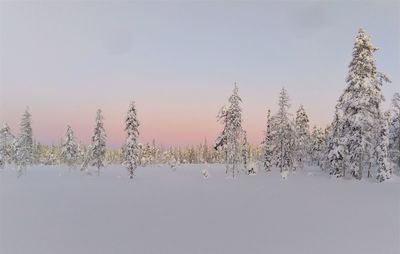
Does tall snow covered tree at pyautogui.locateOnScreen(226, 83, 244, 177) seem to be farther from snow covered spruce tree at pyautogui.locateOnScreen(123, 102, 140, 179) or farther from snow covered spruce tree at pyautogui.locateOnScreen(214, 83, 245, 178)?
snow covered spruce tree at pyautogui.locateOnScreen(123, 102, 140, 179)

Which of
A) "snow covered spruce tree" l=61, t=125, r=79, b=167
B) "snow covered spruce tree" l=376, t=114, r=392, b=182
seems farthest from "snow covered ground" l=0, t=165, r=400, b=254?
"snow covered spruce tree" l=61, t=125, r=79, b=167

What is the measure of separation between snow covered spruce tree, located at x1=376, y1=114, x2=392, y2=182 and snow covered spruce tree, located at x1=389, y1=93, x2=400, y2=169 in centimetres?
1124

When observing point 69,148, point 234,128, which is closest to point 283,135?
point 234,128

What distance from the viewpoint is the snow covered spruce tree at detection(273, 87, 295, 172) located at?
62375 mm

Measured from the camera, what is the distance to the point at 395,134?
5019 centimetres

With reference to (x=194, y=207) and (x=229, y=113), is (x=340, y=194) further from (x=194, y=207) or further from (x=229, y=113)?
(x=229, y=113)

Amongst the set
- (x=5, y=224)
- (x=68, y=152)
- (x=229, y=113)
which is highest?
(x=229, y=113)

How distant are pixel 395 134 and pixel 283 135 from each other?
1738 centimetres

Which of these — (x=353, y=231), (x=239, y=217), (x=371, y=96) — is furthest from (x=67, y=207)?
(x=371, y=96)

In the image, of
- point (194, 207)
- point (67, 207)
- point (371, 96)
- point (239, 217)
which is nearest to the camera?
point (239, 217)

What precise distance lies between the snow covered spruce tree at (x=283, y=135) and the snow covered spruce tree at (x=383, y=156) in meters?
23.8

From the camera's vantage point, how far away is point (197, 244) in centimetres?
1430

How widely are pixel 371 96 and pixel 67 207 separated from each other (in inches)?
1121

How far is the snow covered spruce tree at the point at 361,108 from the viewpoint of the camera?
3588 cm
